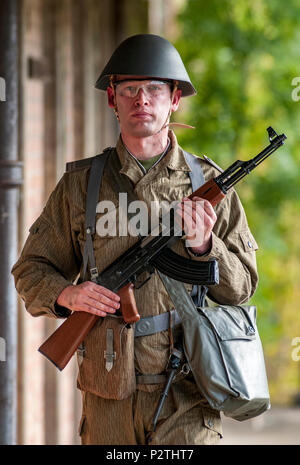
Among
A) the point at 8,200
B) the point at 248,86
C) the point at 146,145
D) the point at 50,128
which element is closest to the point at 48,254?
the point at 146,145

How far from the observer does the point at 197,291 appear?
7.51ft

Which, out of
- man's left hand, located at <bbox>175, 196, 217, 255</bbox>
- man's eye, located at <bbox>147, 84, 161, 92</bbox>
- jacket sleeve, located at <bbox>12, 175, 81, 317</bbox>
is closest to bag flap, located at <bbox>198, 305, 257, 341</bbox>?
man's left hand, located at <bbox>175, 196, 217, 255</bbox>

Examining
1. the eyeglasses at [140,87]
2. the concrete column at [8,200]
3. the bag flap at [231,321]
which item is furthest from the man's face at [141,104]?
the concrete column at [8,200]

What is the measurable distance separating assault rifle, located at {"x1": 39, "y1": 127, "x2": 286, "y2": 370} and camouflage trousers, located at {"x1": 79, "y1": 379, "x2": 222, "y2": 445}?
0.21m

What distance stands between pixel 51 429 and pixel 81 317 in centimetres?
246

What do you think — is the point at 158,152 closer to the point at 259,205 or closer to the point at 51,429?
the point at 51,429

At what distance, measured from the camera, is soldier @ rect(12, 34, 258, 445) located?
2.20 metres

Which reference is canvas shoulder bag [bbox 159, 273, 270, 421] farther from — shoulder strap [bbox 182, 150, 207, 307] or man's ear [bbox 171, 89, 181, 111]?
man's ear [bbox 171, 89, 181, 111]

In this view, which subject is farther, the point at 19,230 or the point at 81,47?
the point at 81,47

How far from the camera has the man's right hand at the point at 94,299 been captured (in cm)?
217

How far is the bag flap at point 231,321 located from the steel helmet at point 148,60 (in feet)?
2.26

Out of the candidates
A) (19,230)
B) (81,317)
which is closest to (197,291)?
(81,317)

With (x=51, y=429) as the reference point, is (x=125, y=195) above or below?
above

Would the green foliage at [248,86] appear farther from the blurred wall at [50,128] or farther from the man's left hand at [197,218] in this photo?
the man's left hand at [197,218]
